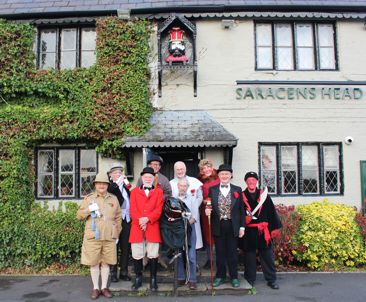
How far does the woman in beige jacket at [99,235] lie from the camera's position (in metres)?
6.11

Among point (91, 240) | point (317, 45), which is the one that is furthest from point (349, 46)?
point (91, 240)

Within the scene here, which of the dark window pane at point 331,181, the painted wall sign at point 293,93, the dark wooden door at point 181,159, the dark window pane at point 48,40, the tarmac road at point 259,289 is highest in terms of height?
the dark window pane at point 48,40

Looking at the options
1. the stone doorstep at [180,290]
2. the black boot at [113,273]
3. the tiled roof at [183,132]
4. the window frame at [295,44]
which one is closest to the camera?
the stone doorstep at [180,290]

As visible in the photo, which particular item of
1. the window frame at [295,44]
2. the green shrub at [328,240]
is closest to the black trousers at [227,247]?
the green shrub at [328,240]

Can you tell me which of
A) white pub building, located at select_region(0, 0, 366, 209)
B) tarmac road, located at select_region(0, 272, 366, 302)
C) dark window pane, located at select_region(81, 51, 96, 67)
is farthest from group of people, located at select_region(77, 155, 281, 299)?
dark window pane, located at select_region(81, 51, 96, 67)

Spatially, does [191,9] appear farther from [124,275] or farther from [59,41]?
[124,275]

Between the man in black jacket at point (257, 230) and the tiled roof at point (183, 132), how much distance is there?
2.12 metres

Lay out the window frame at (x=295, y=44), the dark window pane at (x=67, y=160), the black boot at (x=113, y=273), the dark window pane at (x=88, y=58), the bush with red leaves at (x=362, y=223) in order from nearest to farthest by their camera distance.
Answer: the black boot at (x=113, y=273), the bush with red leaves at (x=362, y=223), the dark window pane at (x=67, y=160), the dark window pane at (x=88, y=58), the window frame at (x=295, y=44)

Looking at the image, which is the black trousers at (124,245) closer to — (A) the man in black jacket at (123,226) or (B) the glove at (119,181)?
(A) the man in black jacket at (123,226)

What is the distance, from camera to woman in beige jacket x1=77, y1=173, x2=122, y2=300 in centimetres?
611

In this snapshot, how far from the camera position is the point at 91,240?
20.1 ft

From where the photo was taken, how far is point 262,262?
22.1 ft

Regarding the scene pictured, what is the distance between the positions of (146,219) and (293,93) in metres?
5.65

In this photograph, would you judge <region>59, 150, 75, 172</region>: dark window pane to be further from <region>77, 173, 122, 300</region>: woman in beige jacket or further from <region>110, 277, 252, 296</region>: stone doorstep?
<region>110, 277, 252, 296</region>: stone doorstep
